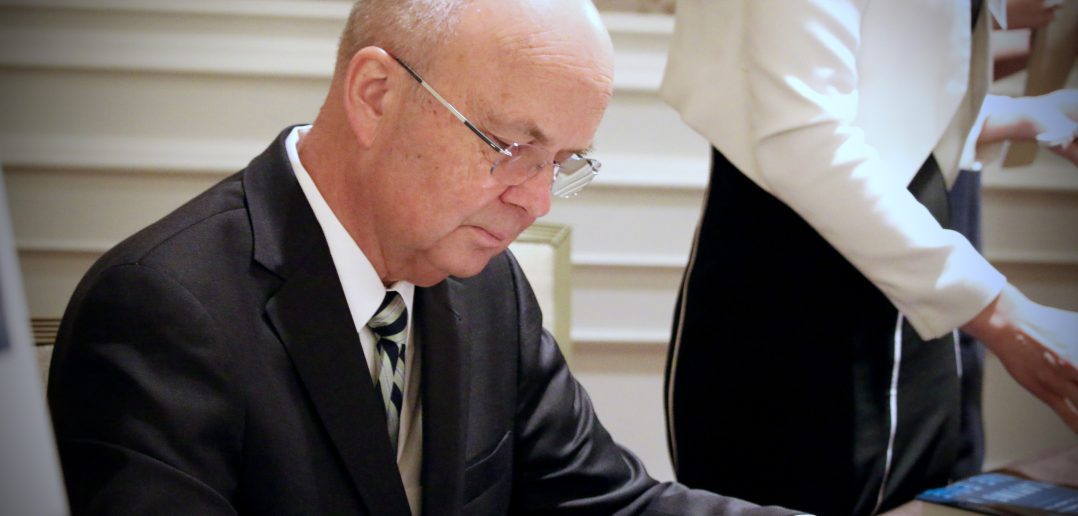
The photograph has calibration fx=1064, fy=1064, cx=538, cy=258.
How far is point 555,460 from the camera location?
1370 millimetres

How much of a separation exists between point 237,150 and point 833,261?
4.50 feet

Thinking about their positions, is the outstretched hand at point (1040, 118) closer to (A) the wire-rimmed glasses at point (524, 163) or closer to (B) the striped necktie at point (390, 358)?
(A) the wire-rimmed glasses at point (524, 163)

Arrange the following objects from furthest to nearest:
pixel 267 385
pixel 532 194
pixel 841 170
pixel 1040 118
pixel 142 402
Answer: pixel 1040 118
pixel 841 170
pixel 532 194
pixel 267 385
pixel 142 402

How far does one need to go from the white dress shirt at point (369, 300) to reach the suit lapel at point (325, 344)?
0.08ft

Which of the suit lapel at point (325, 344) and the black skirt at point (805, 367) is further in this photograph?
the black skirt at point (805, 367)

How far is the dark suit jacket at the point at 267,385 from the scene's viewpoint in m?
0.93

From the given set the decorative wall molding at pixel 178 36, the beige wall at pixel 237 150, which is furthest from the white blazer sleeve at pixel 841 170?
the decorative wall molding at pixel 178 36

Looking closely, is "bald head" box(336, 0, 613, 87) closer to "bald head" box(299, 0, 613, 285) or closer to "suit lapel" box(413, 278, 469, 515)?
"bald head" box(299, 0, 613, 285)

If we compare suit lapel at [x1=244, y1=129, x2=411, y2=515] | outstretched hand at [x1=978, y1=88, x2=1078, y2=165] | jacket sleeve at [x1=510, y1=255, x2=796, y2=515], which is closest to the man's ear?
suit lapel at [x1=244, y1=129, x2=411, y2=515]

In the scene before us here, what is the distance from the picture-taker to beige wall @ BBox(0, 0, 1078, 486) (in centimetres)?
221

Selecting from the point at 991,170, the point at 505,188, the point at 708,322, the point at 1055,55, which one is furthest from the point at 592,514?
the point at 991,170

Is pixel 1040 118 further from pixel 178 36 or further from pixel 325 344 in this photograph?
pixel 178 36

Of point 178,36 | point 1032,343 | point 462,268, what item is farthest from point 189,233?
point 178,36

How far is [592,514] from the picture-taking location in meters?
1.36
